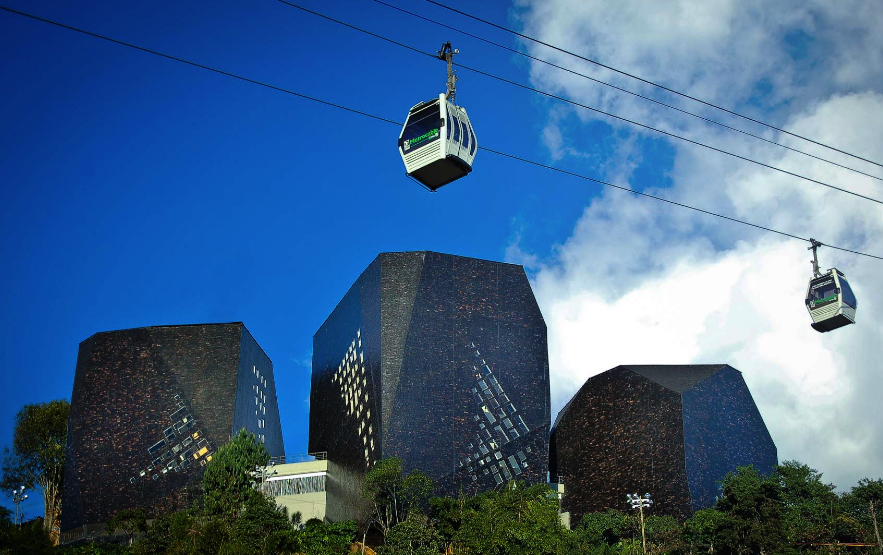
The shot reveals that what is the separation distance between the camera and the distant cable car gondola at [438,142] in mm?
19328

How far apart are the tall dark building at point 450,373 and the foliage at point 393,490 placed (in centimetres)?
329

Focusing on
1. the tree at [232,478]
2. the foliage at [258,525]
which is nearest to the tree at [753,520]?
the foliage at [258,525]

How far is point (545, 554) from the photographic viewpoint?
36344 mm

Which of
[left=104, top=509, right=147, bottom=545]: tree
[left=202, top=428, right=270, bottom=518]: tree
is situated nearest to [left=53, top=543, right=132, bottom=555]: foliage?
[left=202, top=428, right=270, bottom=518]: tree

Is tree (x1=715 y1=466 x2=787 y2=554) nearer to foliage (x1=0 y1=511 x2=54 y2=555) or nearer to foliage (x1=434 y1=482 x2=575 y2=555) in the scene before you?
foliage (x1=434 y1=482 x2=575 y2=555)

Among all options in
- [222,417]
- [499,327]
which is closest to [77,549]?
[222,417]

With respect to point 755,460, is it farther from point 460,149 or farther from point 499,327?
point 460,149

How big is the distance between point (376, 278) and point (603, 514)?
23.7 m

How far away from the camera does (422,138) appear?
19859 millimetres

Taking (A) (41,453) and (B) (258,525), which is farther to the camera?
(A) (41,453)

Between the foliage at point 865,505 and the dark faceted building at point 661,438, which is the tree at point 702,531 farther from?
the foliage at point 865,505

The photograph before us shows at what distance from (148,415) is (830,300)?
4346cm

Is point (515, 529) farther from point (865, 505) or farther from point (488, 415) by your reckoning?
point (865, 505)

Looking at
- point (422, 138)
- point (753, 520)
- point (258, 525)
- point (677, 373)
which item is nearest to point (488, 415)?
point (677, 373)
